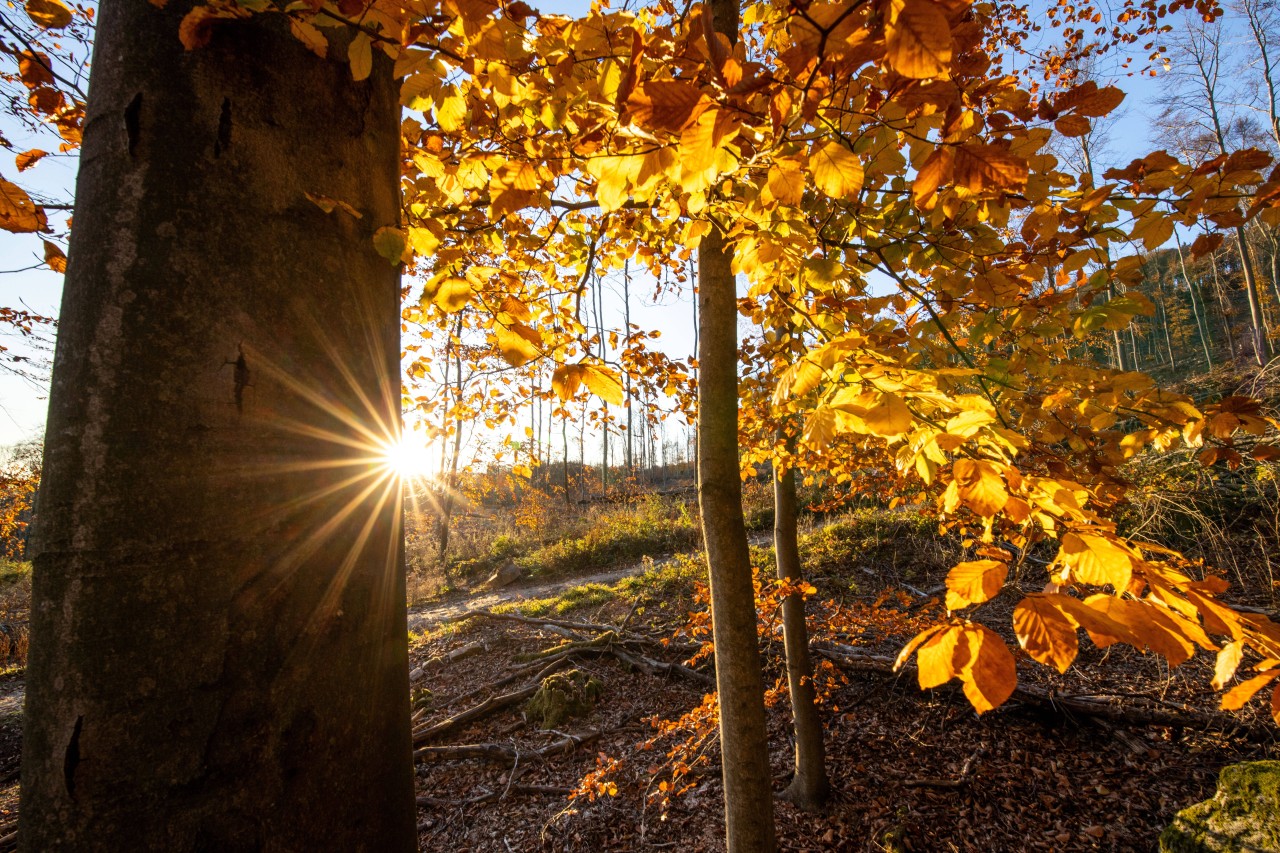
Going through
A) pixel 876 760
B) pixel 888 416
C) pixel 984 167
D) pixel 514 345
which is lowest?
Result: pixel 876 760

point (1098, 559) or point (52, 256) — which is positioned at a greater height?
point (52, 256)

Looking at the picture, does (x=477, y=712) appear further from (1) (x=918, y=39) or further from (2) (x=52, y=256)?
(1) (x=918, y=39)

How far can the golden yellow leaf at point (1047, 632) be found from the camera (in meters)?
0.77

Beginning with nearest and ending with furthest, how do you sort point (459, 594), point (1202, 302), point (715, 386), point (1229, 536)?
point (715, 386) → point (1229, 536) → point (459, 594) → point (1202, 302)

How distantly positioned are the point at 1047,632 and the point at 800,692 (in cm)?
316

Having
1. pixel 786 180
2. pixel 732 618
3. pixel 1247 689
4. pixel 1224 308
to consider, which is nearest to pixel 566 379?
pixel 786 180

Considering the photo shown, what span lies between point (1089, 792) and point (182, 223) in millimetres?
5487

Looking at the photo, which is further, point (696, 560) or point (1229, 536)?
point (696, 560)

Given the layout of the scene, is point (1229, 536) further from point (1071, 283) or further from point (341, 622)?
point (341, 622)

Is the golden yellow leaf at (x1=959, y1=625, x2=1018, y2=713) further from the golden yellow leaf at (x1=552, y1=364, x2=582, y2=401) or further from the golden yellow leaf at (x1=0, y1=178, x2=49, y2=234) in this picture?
the golden yellow leaf at (x1=0, y1=178, x2=49, y2=234)

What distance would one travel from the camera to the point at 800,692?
3.50 meters

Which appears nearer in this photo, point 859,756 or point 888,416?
point 888,416

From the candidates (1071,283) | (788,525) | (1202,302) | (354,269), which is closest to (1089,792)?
(788,525)

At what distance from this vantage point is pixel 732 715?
1.98m
